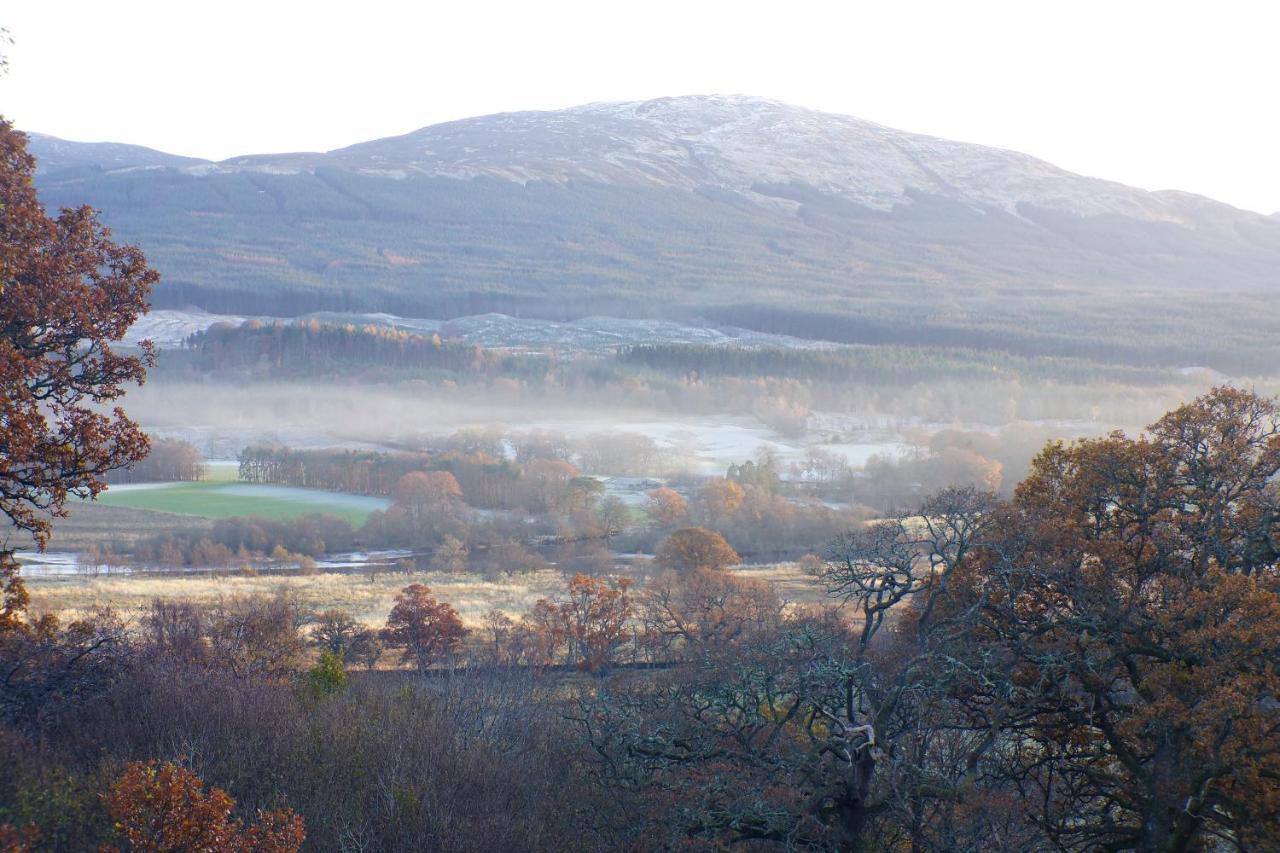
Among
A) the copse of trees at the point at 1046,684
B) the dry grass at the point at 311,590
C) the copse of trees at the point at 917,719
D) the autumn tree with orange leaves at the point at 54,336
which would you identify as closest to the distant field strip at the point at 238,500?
the dry grass at the point at 311,590

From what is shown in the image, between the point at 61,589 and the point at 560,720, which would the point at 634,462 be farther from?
the point at 560,720

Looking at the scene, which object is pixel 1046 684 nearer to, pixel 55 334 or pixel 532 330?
pixel 55 334

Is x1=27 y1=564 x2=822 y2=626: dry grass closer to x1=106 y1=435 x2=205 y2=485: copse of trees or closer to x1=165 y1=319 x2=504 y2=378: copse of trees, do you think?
x1=106 y1=435 x2=205 y2=485: copse of trees

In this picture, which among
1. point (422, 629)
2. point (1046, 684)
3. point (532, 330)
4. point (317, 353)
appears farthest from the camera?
point (532, 330)

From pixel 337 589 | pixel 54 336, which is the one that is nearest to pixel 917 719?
pixel 54 336

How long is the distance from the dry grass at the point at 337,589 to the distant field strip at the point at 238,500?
1815cm

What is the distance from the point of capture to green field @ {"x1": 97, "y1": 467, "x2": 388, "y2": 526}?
7450 centimetres

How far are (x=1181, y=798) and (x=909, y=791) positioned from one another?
9.75 feet

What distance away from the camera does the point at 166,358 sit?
135125 mm

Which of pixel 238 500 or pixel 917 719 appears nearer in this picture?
pixel 917 719

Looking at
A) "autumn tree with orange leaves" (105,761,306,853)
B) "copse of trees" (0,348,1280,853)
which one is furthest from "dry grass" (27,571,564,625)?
"autumn tree with orange leaves" (105,761,306,853)

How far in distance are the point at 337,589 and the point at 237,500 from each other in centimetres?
3373

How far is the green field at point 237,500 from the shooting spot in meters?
74.5

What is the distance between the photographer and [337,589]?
1940 inches
